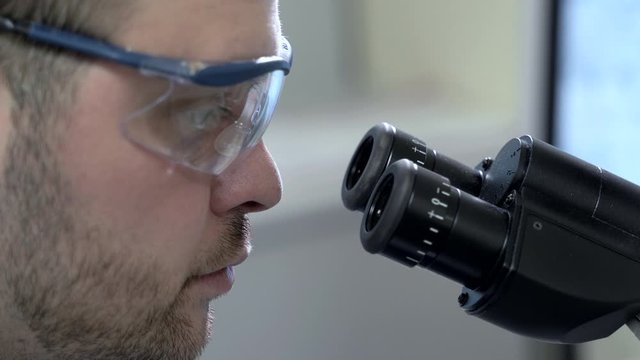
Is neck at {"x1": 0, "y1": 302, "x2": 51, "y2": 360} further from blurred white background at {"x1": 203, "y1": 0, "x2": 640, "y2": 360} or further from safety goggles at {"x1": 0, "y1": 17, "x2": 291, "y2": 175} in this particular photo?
blurred white background at {"x1": 203, "y1": 0, "x2": 640, "y2": 360}

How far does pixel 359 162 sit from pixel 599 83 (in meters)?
0.85

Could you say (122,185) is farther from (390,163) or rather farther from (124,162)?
(390,163)

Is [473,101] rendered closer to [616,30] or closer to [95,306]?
[616,30]

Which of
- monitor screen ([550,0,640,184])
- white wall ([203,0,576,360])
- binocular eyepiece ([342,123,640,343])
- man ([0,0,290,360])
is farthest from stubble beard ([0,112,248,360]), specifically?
monitor screen ([550,0,640,184])

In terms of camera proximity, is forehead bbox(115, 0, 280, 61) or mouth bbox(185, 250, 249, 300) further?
mouth bbox(185, 250, 249, 300)

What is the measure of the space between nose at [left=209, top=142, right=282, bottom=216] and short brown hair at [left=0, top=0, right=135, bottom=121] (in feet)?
0.58

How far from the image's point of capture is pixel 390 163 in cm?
76

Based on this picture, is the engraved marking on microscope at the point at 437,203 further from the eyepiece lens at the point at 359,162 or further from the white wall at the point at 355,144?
the white wall at the point at 355,144

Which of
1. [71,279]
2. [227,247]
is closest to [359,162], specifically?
[227,247]

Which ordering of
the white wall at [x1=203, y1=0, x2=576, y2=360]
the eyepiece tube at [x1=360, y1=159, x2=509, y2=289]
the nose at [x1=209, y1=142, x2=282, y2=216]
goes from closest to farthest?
the eyepiece tube at [x1=360, y1=159, x2=509, y2=289] < the nose at [x1=209, y1=142, x2=282, y2=216] < the white wall at [x1=203, y1=0, x2=576, y2=360]

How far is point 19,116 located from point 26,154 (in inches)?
1.4

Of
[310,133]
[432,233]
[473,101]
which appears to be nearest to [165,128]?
[432,233]

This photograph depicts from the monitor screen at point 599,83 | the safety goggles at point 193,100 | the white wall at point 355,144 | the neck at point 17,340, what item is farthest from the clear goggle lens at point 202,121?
the monitor screen at point 599,83

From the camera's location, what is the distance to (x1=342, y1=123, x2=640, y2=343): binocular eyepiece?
2.15ft
